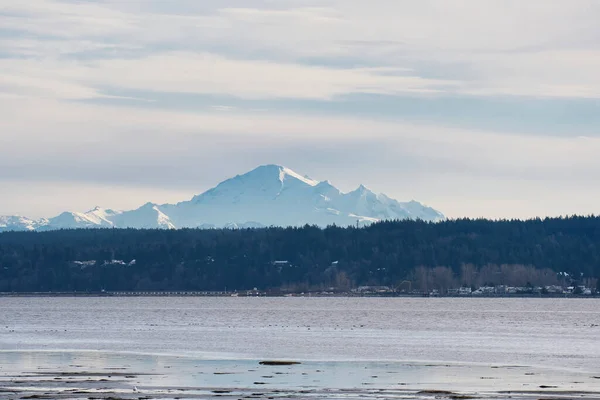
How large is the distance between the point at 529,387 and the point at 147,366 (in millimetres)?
24081

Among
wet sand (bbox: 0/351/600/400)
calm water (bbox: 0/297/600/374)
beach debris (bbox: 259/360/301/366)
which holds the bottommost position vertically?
wet sand (bbox: 0/351/600/400)

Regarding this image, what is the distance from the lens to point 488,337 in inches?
4341

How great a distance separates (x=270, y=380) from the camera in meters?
62.0

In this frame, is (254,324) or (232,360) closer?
(232,360)

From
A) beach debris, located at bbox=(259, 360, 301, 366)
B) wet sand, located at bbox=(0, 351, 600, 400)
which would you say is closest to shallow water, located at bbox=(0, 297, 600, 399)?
wet sand, located at bbox=(0, 351, 600, 400)

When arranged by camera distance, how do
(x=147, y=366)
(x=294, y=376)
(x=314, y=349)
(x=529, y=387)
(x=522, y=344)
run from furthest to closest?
(x=522, y=344)
(x=314, y=349)
(x=147, y=366)
(x=294, y=376)
(x=529, y=387)

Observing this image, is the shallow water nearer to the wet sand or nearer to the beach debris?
the wet sand

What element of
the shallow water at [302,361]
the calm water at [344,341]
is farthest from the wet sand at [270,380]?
the calm water at [344,341]

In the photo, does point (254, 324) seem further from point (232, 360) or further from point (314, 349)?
point (232, 360)

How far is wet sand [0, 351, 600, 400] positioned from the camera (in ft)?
179

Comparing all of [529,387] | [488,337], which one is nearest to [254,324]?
[488,337]

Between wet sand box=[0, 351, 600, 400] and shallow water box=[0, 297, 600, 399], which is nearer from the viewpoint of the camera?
wet sand box=[0, 351, 600, 400]

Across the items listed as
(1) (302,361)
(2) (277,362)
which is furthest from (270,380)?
(1) (302,361)

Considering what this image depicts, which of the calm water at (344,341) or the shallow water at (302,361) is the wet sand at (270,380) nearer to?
the shallow water at (302,361)
